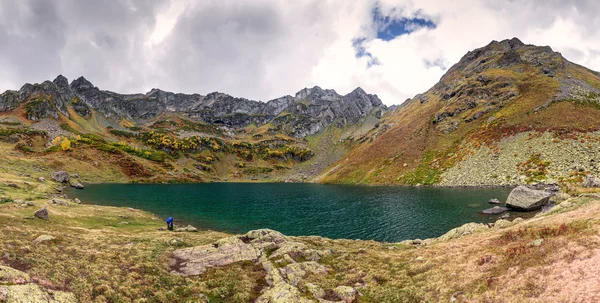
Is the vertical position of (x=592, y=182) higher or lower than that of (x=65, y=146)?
lower

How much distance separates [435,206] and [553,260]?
2240 inches

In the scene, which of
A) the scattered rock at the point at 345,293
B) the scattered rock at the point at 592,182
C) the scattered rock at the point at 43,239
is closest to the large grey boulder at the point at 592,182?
the scattered rock at the point at 592,182

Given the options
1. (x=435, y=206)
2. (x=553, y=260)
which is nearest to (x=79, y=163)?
(x=435, y=206)

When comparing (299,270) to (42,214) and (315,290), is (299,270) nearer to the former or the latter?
(315,290)

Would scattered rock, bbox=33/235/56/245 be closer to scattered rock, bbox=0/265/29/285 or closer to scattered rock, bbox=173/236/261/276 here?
scattered rock, bbox=0/265/29/285

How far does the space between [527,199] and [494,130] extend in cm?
9080

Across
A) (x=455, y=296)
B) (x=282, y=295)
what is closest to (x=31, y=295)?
(x=282, y=295)

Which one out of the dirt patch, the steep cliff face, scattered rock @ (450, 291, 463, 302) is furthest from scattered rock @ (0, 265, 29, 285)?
the dirt patch

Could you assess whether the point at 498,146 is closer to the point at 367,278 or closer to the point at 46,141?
the point at 367,278

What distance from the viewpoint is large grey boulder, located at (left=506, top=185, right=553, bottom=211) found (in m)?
51.8

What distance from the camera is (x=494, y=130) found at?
125m

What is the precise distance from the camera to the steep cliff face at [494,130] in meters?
97.9

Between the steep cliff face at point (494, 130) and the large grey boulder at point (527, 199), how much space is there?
112ft

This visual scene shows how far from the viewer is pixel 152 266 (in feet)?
73.2
